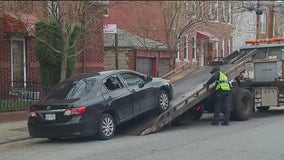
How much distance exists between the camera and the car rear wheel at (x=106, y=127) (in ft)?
37.1

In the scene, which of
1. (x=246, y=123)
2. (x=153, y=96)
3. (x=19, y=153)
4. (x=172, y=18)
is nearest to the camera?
(x=19, y=153)

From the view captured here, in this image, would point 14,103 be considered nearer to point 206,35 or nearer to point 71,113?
point 71,113

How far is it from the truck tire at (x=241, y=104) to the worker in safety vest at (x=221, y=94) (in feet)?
3.08

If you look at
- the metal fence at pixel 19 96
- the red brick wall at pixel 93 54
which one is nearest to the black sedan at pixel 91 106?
the metal fence at pixel 19 96

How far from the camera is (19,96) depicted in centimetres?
1662

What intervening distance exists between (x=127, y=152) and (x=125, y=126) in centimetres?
344

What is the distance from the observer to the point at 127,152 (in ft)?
31.7

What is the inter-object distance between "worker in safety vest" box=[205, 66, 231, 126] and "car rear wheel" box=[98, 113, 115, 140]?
3.55 m

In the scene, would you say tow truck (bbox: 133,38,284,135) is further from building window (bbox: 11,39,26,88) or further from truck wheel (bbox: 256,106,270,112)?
building window (bbox: 11,39,26,88)

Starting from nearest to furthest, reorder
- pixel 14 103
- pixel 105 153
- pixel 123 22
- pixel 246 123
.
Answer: pixel 105 153 → pixel 246 123 → pixel 14 103 → pixel 123 22

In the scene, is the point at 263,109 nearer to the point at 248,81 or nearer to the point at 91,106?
the point at 248,81

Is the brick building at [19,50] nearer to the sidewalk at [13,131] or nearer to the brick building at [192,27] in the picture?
the brick building at [192,27]

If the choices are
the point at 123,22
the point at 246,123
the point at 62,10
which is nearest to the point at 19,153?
the point at 62,10

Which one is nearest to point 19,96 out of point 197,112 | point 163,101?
point 163,101
